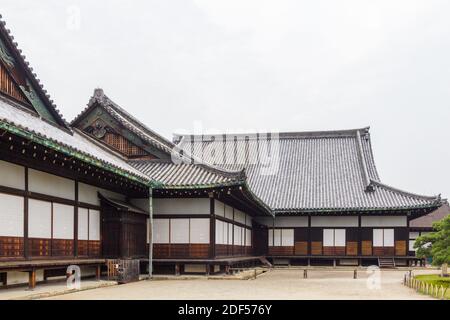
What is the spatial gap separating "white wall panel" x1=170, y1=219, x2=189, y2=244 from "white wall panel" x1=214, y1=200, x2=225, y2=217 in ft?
5.19

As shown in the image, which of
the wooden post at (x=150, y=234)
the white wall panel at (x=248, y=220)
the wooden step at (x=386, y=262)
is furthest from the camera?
the wooden step at (x=386, y=262)

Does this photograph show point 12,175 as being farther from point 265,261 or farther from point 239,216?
point 265,261

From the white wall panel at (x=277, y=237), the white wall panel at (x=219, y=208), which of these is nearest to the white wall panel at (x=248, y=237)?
the white wall panel at (x=277, y=237)

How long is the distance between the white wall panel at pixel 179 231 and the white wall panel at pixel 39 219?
330 inches

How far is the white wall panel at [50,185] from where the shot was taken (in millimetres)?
18156

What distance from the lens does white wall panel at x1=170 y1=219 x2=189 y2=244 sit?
87.1 feet

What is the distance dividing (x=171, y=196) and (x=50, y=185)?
8.28 meters

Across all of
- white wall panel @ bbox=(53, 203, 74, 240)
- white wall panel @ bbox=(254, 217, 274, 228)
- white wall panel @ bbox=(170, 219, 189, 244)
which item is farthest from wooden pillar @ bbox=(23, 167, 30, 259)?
white wall panel @ bbox=(254, 217, 274, 228)

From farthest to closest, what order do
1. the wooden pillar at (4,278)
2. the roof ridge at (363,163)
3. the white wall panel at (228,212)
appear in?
the roof ridge at (363,163), the white wall panel at (228,212), the wooden pillar at (4,278)

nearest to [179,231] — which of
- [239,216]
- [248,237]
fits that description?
[239,216]

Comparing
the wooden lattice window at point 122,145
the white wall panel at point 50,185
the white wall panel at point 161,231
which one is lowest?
the white wall panel at point 161,231

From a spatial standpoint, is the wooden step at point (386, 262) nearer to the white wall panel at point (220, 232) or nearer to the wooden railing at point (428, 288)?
the white wall panel at point (220, 232)

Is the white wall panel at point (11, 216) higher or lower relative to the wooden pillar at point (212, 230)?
higher

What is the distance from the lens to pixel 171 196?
26.8m
